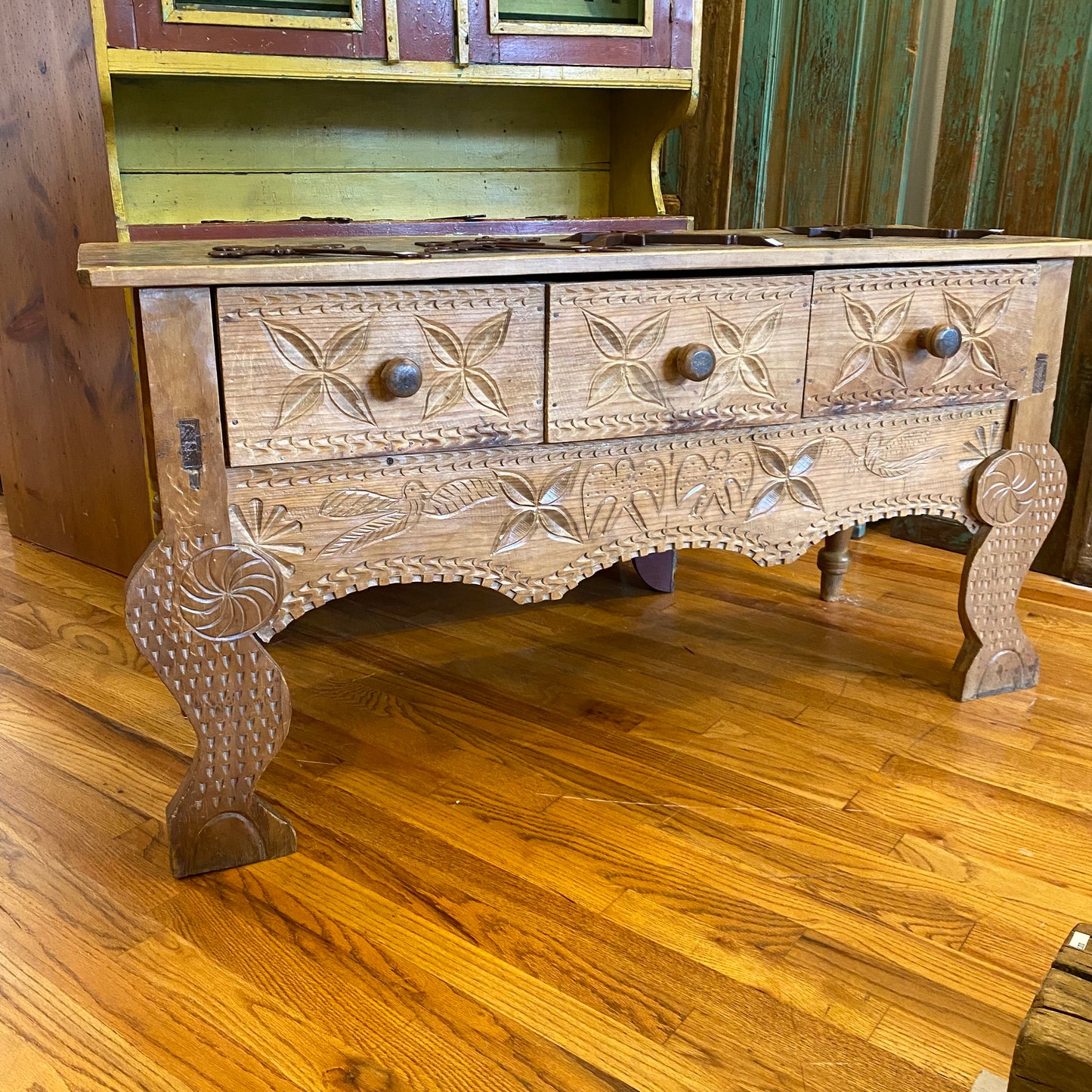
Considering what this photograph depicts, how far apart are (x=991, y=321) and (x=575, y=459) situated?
0.64 meters

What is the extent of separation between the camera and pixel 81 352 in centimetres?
207

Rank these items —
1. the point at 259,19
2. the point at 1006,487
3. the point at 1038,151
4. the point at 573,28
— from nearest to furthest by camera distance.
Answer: the point at 1006,487
the point at 259,19
the point at 573,28
the point at 1038,151

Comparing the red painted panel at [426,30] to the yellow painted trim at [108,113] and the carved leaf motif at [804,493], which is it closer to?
the yellow painted trim at [108,113]

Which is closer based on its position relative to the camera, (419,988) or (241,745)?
(419,988)

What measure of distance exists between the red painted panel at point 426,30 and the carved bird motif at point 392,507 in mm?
950

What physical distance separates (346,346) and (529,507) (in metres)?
0.29

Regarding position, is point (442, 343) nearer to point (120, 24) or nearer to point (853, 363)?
point (853, 363)

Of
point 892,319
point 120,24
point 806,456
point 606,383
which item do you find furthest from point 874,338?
point 120,24

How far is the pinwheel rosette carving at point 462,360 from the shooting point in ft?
3.76

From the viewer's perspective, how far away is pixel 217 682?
116 centimetres

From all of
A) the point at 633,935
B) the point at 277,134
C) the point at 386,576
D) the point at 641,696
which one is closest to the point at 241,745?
the point at 386,576

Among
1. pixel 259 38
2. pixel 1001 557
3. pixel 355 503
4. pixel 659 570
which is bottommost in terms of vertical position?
pixel 659 570

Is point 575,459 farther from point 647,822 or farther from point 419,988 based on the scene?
point 419,988

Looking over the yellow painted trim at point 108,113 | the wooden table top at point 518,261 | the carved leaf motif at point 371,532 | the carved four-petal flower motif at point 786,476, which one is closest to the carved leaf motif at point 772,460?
the carved four-petal flower motif at point 786,476
